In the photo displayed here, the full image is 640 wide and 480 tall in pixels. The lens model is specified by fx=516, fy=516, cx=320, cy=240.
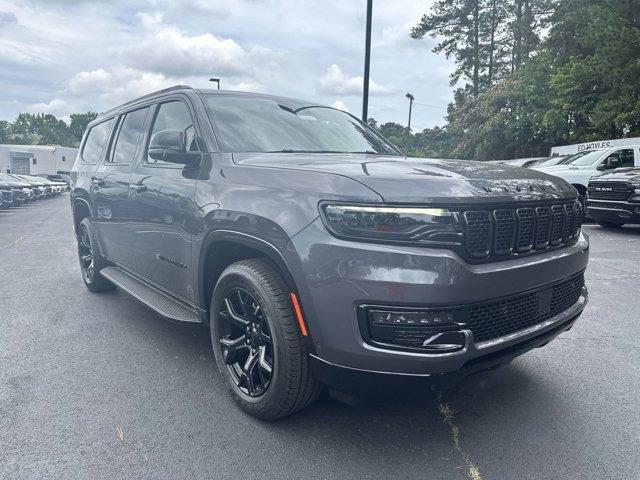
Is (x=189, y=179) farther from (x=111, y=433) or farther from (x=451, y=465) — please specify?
(x=451, y=465)

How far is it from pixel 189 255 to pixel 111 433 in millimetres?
1085

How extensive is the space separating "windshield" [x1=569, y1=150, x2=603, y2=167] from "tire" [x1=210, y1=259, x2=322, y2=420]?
1206cm

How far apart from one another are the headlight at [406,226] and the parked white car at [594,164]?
442 inches

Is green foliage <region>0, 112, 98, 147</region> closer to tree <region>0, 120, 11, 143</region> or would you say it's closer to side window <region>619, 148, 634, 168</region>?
tree <region>0, 120, 11, 143</region>

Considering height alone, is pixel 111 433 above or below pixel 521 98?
below

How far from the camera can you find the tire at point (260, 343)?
251 centimetres

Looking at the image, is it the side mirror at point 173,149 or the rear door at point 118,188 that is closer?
the side mirror at point 173,149

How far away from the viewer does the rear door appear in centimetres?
423

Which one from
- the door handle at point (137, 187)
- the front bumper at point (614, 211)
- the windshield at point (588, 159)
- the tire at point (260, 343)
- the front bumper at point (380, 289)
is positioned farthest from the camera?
the windshield at point (588, 159)

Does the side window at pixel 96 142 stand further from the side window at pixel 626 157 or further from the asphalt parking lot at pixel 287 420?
the side window at pixel 626 157

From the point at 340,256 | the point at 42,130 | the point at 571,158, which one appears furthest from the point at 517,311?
the point at 42,130

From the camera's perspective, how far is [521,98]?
28688 millimetres

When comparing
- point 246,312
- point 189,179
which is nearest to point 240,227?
point 246,312

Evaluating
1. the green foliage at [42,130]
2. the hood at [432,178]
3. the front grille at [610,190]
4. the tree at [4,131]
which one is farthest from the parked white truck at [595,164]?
the tree at [4,131]
